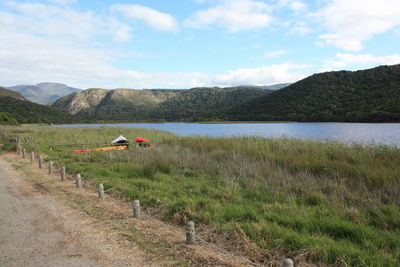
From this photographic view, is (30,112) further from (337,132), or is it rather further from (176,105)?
(337,132)

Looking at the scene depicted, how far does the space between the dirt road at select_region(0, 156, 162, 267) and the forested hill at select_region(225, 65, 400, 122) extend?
191 ft

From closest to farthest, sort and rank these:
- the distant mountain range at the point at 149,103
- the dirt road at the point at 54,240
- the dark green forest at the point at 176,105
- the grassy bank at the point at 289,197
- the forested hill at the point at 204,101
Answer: the dirt road at the point at 54,240 < the grassy bank at the point at 289,197 < the forested hill at the point at 204,101 < the dark green forest at the point at 176,105 < the distant mountain range at the point at 149,103

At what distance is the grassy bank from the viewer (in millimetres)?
4043

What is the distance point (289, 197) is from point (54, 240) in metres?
4.83

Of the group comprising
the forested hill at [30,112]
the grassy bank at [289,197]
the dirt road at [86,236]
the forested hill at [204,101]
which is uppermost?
the forested hill at [204,101]

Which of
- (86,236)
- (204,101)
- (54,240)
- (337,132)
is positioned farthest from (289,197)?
(204,101)

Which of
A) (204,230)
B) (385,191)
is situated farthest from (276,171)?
(204,230)

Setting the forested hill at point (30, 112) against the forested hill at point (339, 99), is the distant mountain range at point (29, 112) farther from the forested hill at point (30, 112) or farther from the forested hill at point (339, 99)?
the forested hill at point (339, 99)

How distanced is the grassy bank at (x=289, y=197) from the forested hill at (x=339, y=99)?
2026 inches

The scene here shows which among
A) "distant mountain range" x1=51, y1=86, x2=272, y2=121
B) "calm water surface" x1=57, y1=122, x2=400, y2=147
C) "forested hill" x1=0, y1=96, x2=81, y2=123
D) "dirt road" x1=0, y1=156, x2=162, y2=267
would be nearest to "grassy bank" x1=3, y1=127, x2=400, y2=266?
"dirt road" x1=0, y1=156, x2=162, y2=267

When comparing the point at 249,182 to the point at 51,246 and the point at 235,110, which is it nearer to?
the point at 51,246

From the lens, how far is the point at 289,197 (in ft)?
20.9

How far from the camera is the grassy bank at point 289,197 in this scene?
4043mm

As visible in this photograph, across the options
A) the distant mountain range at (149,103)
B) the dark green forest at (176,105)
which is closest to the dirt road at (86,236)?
the distant mountain range at (149,103)
